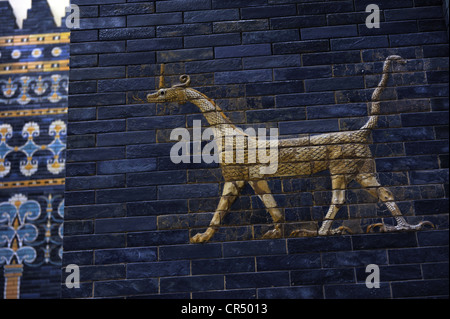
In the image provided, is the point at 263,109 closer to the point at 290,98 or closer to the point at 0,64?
the point at 290,98

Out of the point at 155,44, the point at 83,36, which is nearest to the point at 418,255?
the point at 155,44

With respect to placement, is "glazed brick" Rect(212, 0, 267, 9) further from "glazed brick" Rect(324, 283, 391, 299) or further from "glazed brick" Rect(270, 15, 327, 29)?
"glazed brick" Rect(324, 283, 391, 299)

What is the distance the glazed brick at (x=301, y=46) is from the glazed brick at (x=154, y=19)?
756 mm

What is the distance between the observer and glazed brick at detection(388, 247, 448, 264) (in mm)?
3137

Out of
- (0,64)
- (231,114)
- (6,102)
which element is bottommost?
(231,114)

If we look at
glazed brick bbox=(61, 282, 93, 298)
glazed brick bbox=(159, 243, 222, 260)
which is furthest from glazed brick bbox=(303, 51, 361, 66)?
glazed brick bbox=(61, 282, 93, 298)

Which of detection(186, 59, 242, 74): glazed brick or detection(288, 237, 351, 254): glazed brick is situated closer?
detection(288, 237, 351, 254): glazed brick

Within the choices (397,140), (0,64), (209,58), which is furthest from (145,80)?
(0,64)

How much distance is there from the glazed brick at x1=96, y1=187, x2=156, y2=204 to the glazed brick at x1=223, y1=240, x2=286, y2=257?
612mm

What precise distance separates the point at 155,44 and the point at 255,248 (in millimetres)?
1633

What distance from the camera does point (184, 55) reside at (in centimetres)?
359

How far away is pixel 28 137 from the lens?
5906 mm

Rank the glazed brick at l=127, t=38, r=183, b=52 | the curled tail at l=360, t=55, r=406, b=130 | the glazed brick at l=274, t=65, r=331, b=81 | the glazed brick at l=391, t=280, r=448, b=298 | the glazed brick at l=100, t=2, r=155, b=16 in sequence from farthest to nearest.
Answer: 1. the glazed brick at l=100, t=2, r=155, b=16
2. the glazed brick at l=127, t=38, r=183, b=52
3. the glazed brick at l=274, t=65, r=331, b=81
4. the curled tail at l=360, t=55, r=406, b=130
5. the glazed brick at l=391, t=280, r=448, b=298
